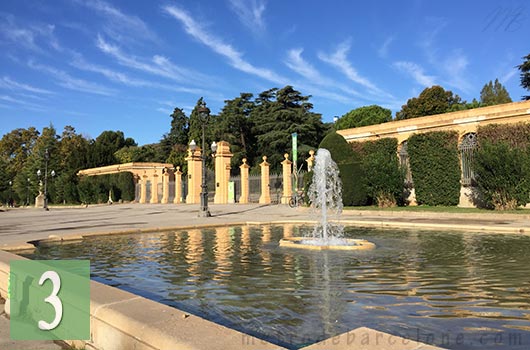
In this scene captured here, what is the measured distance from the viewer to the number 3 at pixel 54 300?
10.6 ft

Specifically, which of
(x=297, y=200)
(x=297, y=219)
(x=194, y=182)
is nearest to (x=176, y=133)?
(x=194, y=182)

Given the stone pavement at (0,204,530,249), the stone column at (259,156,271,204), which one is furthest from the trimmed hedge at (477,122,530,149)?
the stone column at (259,156,271,204)

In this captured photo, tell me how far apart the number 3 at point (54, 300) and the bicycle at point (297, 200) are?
2147 centimetres

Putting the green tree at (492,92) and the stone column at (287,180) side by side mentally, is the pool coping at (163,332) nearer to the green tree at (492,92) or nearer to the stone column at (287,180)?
the stone column at (287,180)

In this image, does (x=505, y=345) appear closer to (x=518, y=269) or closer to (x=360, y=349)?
(x=360, y=349)

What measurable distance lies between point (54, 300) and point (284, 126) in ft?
142

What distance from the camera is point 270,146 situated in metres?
45.8

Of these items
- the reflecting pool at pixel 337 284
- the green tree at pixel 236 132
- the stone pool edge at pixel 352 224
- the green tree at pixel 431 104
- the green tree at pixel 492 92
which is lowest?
the reflecting pool at pixel 337 284

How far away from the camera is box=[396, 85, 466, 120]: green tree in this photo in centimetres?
5291

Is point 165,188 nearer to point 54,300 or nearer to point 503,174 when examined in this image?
point 503,174

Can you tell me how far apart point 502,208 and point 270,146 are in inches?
1192

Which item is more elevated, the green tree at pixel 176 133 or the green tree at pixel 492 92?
the green tree at pixel 492 92

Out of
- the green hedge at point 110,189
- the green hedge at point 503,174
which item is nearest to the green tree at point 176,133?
the green hedge at point 110,189

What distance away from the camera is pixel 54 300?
329 centimetres
